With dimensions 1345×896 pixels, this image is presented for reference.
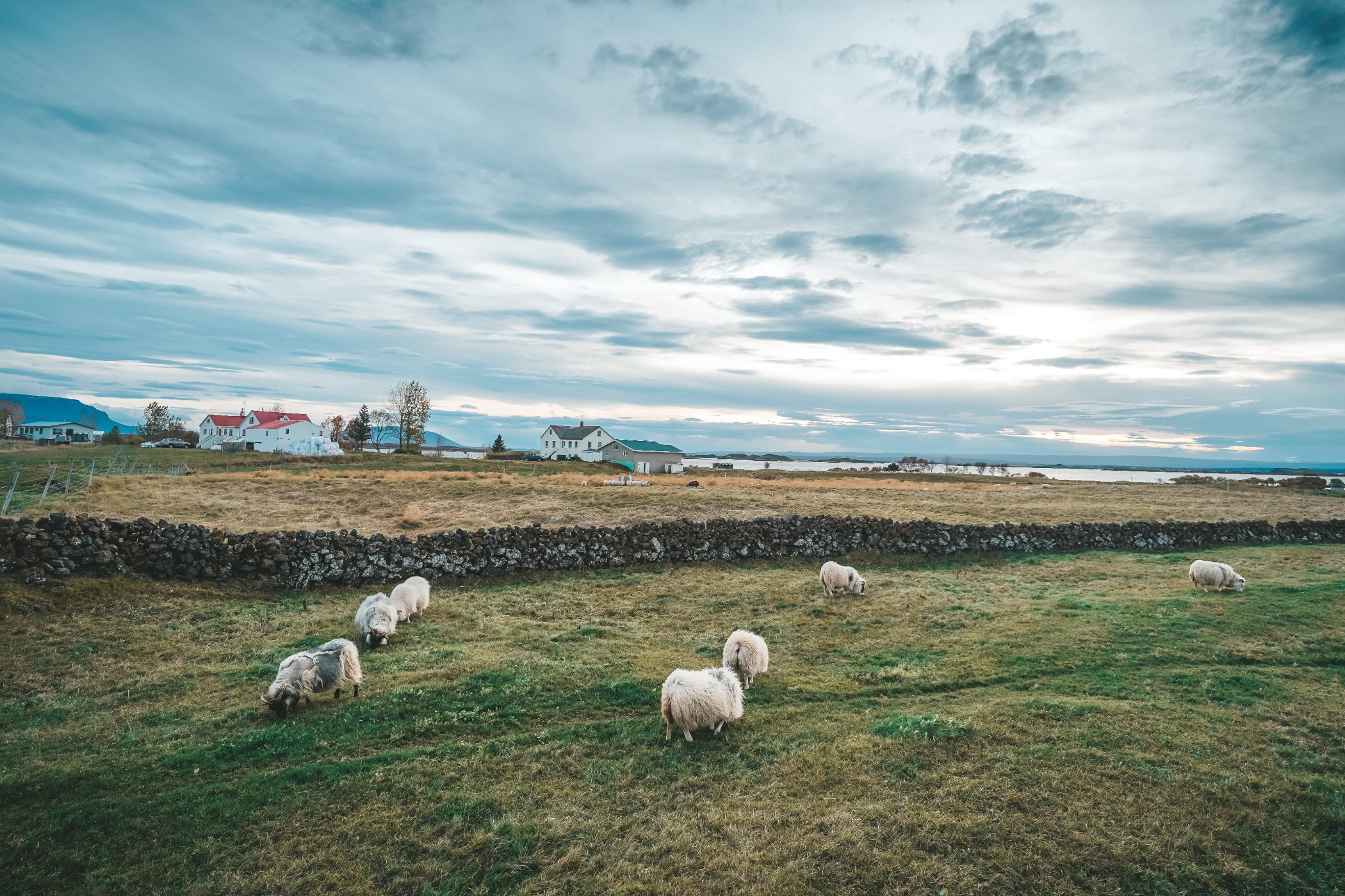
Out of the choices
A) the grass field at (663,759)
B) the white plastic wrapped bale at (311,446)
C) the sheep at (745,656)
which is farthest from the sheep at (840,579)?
the white plastic wrapped bale at (311,446)

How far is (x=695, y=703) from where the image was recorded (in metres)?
8.21

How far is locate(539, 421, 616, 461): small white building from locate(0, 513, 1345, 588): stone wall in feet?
245

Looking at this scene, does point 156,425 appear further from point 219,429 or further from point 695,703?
point 695,703

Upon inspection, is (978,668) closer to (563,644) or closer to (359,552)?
(563,644)

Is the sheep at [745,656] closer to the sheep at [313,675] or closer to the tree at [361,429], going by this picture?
the sheep at [313,675]

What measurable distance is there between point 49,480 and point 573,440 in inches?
3189

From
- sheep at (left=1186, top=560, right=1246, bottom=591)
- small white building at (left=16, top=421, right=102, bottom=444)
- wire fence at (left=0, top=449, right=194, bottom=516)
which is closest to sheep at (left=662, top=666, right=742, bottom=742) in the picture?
sheep at (left=1186, top=560, right=1246, bottom=591)

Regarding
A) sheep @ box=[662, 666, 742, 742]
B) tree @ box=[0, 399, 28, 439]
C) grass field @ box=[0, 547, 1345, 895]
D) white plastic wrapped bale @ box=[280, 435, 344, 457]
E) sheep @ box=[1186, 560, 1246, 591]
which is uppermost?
tree @ box=[0, 399, 28, 439]

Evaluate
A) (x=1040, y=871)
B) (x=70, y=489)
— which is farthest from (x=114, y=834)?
(x=70, y=489)

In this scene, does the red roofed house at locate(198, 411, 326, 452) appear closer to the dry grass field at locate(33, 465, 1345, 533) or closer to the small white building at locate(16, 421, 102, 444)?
the small white building at locate(16, 421, 102, 444)

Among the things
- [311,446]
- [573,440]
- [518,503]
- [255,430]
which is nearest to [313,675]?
[518,503]

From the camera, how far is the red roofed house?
10194 centimetres

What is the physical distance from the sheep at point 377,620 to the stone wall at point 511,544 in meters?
4.83

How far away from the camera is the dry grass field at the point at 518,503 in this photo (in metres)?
25.6
